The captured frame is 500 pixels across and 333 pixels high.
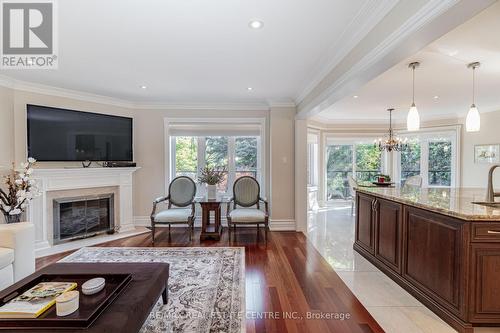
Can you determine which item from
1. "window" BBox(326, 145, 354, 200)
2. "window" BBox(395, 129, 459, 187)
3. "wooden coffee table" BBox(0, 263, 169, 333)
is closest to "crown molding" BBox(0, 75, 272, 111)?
"wooden coffee table" BBox(0, 263, 169, 333)

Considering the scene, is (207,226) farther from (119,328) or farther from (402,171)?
(402,171)

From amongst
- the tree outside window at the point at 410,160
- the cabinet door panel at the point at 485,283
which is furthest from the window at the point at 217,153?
the tree outside window at the point at 410,160

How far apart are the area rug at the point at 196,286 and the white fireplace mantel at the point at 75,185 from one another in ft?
2.29

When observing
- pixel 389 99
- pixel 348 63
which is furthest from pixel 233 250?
pixel 389 99

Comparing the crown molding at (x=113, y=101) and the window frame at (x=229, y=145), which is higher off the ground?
the crown molding at (x=113, y=101)

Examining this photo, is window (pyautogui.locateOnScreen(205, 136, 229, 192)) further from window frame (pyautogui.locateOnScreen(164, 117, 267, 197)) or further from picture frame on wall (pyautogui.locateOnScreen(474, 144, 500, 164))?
picture frame on wall (pyautogui.locateOnScreen(474, 144, 500, 164))

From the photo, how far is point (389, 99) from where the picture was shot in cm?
518

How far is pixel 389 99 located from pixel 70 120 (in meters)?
5.74

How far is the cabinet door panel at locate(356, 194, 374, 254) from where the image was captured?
341 centimetres

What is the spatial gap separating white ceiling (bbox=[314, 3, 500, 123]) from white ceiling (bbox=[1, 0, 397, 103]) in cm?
118

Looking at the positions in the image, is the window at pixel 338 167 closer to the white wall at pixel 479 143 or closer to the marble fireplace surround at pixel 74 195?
the white wall at pixel 479 143

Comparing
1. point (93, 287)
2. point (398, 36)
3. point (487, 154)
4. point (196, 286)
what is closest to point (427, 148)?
point (487, 154)

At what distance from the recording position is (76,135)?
423 cm

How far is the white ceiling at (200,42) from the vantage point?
6.57 ft
